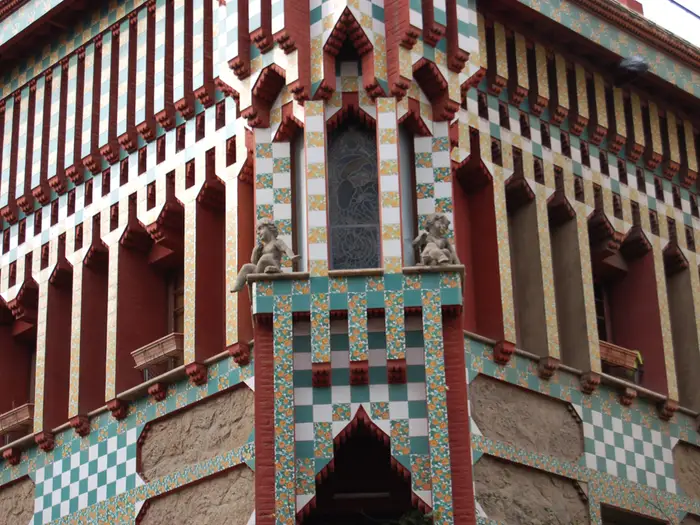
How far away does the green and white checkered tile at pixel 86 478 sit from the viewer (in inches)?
987

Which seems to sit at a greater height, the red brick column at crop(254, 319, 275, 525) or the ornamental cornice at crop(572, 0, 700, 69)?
the ornamental cornice at crop(572, 0, 700, 69)

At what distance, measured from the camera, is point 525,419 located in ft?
81.0

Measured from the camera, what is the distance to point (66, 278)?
27719 millimetres

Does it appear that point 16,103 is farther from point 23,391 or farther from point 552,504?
point 552,504

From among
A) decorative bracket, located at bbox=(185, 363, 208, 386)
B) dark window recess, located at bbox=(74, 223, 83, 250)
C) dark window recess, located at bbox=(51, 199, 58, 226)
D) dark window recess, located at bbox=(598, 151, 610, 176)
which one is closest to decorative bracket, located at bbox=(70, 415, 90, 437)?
decorative bracket, located at bbox=(185, 363, 208, 386)

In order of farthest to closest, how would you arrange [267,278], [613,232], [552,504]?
[613,232] < [552,504] < [267,278]

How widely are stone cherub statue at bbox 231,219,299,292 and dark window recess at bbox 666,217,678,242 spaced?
24.6 ft

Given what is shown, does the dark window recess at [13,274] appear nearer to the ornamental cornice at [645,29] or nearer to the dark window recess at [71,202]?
the dark window recess at [71,202]

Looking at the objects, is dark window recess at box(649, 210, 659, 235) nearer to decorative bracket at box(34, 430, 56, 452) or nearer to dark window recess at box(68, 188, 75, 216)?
dark window recess at box(68, 188, 75, 216)

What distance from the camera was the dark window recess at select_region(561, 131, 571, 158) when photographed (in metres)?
27.3

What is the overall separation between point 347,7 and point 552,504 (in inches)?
263

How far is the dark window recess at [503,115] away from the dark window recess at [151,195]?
15.6 feet

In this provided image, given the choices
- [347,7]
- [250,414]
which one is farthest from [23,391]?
[347,7]

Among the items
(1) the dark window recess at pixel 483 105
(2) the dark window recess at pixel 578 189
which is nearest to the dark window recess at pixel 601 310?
(2) the dark window recess at pixel 578 189
